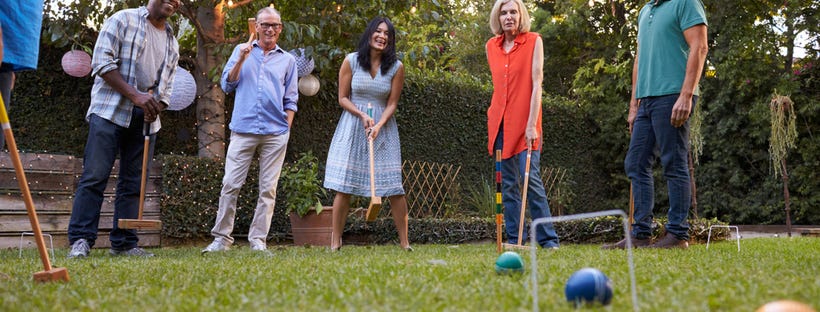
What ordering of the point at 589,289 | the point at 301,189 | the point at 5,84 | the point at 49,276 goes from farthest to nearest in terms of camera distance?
the point at 301,189 → the point at 5,84 → the point at 49,276 → the point at 589,289

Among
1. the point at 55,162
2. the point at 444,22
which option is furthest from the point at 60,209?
the point at 444,22

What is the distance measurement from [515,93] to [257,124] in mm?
1504

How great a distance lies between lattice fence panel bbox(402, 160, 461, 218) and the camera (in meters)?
8.30

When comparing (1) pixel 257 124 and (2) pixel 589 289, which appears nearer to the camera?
(2) pixel 589 289

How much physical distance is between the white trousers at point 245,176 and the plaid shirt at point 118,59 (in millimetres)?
483

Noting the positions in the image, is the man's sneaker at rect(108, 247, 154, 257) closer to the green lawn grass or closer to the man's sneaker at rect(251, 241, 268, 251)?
the man's sneaker at rect(251, 241, 268, 251)

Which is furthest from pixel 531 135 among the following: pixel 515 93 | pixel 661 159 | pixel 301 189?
pixel 301 189

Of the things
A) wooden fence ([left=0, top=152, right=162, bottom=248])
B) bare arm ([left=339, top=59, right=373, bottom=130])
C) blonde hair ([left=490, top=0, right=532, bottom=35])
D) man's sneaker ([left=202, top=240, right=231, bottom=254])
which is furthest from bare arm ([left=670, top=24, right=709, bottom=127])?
wooden fence ([left=0, top=152, right=162, bottom=248])

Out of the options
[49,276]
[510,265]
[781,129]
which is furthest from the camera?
[781,129]

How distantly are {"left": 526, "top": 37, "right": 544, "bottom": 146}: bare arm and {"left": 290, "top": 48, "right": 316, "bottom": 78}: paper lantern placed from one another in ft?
7.52

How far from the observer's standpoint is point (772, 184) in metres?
9.80

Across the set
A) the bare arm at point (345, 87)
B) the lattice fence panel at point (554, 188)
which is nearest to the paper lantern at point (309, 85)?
the bare arm at point (345, 87)

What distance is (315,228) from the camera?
240 inches

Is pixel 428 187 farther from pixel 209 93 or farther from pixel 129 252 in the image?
pixel 129 252
